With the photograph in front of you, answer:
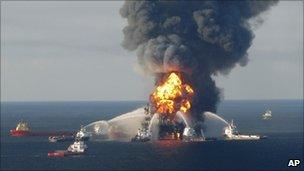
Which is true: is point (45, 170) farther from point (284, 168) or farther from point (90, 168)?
point (284, 168)

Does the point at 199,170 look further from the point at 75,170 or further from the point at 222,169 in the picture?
the point at 75,170

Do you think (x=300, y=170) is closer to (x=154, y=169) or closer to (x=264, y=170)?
(x=264, y=170)

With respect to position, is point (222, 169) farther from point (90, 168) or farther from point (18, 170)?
point (18, 170)

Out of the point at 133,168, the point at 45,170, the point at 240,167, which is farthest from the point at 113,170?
the point at 240,167

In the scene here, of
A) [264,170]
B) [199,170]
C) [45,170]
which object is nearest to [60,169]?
[45,170]

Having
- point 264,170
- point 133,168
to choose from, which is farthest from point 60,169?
point 264,170
